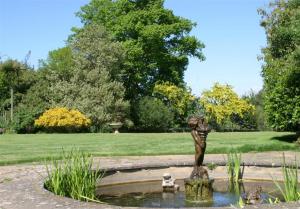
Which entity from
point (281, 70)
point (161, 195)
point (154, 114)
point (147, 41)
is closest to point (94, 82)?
point (154, 114)

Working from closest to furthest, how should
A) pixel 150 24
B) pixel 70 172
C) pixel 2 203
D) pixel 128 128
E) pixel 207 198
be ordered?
pixel 2 203 → pixel 70 172 → pixel 207 198 → pixel 128 128 → pixel 150 24

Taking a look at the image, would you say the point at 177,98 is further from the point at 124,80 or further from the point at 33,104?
the point at 33,104

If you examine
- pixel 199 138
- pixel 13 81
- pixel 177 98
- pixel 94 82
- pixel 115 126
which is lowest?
pixel 199 138

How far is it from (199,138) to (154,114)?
96.4ft

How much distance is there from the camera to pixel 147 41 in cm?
4131

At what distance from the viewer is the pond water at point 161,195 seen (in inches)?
345

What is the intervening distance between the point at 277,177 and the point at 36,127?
2806 centimetres

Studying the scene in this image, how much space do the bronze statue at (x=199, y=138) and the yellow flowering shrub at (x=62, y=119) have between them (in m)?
26.1

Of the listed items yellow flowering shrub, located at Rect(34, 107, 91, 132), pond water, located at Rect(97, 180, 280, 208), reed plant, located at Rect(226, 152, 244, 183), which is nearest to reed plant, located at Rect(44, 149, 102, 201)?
pond water, located at Rect(97, 180, 280, 208)

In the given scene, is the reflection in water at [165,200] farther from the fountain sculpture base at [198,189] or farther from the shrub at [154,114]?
the shrub at [154,114]

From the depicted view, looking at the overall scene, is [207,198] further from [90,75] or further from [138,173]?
[90,75]

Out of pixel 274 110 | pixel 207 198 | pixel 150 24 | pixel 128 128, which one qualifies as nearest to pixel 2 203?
pixel 207 198

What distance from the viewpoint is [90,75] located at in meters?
36.9

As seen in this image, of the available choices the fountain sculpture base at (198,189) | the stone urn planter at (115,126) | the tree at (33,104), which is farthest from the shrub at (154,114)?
the fountain sculpture base at (198,189)
